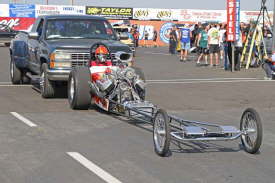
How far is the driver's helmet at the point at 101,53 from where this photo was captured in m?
12.0

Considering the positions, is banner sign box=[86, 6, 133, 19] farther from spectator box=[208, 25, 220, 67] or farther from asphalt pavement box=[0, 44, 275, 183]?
asphalt pavement box=[0, 44, 275, 183]

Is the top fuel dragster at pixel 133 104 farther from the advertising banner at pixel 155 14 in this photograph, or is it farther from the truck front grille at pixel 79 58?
the advertising banner at pixel 155 14

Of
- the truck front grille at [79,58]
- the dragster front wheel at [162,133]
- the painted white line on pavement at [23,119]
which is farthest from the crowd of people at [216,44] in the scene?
the dragster front wheel at [162,133]

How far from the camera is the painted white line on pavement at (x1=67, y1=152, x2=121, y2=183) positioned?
6516 mm

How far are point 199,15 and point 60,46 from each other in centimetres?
5310

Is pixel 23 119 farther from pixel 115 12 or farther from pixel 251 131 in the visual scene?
pixel 115 12

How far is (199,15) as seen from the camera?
6500 centimetres

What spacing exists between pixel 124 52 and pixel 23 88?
13.7 ft

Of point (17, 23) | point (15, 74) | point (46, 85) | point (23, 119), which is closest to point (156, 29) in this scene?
point (17, 23)

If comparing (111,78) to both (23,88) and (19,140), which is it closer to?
(19,140)

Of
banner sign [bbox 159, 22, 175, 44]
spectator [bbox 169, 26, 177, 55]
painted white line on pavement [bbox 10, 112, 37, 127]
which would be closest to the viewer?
painted white line on pavement [bbox 10, 112, 37, 127]

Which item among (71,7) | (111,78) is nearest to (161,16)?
(71,7)

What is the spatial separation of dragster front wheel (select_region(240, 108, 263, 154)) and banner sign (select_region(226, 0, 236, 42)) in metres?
14.0

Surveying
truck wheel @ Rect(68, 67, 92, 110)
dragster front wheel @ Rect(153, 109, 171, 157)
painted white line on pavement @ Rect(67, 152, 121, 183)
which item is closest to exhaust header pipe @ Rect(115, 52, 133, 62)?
truck wheel @ Rect(68, 67, 92, 110)
